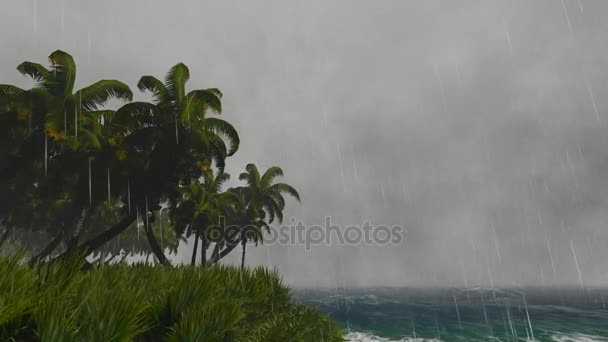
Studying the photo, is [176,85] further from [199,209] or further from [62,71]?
[199,209]

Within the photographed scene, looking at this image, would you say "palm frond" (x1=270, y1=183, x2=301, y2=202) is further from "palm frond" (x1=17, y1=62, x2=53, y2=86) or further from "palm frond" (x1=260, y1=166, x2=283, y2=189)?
"palm frond" (x1=17, y1=62, x2=53, y2=86)

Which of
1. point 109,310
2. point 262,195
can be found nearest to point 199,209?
point 262,195

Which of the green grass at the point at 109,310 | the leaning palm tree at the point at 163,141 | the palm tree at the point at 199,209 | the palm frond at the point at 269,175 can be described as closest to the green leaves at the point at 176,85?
the leaning palm tree at the point at 163,141

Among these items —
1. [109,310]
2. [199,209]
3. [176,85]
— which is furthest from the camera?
[199,209]

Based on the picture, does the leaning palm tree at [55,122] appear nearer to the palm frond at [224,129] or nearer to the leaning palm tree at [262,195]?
the palm frond at [224,129]

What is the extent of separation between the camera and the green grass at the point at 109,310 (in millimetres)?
3611

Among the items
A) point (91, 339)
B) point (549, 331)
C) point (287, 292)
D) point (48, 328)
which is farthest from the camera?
point (549, 331)

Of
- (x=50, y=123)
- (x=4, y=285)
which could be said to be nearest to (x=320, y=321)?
(x=4, y=285)

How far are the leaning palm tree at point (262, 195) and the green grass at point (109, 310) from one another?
32767mm

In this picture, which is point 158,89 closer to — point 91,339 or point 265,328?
point 265,328

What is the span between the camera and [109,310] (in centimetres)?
411

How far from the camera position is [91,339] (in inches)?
152

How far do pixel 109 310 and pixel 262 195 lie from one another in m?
37.4

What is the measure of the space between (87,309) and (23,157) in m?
18.3
